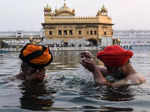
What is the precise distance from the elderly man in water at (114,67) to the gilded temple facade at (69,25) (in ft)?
204

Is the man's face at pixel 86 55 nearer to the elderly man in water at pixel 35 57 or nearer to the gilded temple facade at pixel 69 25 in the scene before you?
the elderly man in water at pixel 35 57

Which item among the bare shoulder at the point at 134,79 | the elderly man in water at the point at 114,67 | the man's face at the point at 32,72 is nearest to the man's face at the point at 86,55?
the elderly man in water at the point at 114,67

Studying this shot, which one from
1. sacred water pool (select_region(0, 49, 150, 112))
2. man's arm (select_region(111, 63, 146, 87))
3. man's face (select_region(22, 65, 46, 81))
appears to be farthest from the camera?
man's face (select_region(22, 65, 46, 81))

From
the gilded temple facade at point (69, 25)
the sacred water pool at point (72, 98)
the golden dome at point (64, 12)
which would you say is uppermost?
the golden dome at point (64, 12)

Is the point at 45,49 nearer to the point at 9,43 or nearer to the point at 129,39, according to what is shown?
the point at 9,43

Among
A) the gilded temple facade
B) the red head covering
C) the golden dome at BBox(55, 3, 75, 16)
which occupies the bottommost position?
the red head covering

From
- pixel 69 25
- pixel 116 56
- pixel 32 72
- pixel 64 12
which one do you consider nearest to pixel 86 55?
pixel 116 56

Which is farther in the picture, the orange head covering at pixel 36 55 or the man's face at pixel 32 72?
the man's face at pixel 32 72

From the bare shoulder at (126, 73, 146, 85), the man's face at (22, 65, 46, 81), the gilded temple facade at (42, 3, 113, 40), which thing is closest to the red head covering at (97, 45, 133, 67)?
the bare shoulder at (126, 73, 146, 85)

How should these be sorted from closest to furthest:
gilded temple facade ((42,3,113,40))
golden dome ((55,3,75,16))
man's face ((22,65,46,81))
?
man's face ((22,65,46,81)), gilded temple facade ((42,3,113,40)), golden dome ((55,3,75,16))

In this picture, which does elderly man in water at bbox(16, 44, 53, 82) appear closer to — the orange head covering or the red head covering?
the orange head covering

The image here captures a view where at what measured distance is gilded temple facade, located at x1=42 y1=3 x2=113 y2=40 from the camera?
6600 centimetres

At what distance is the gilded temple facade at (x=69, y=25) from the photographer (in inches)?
2598

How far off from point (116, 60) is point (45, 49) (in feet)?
3.14
